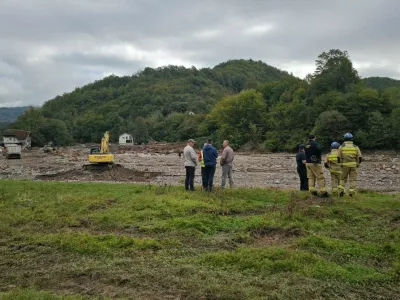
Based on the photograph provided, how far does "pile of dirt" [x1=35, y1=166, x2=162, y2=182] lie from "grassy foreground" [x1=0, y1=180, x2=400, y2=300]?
41.4 feet

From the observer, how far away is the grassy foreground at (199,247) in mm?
6992

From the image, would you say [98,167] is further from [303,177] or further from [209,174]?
[303,177]

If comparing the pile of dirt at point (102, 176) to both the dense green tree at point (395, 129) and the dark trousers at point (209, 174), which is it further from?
the dense green tree at point (395, 129)

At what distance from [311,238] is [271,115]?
91092 mm

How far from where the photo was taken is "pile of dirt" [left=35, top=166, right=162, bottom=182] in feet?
91.0

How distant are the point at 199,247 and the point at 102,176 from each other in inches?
822

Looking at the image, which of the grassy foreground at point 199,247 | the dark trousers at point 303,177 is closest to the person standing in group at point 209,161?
the grassy foreground at point 199,247

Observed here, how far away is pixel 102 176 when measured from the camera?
2905 cm

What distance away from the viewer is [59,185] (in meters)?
19.4

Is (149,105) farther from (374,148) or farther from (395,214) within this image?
(395,214)

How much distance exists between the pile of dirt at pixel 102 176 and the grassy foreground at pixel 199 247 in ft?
41.4

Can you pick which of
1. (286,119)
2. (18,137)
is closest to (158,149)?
(286,119)

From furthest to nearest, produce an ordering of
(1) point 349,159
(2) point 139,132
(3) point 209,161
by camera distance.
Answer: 1. (2) point 139,132
2. (3) point 209,161
3. (1) point 349,159

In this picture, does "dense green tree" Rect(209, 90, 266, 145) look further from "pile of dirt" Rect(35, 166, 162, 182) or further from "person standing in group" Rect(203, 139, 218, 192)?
"person standing in group" Rect(203, 139, 218, 192)
